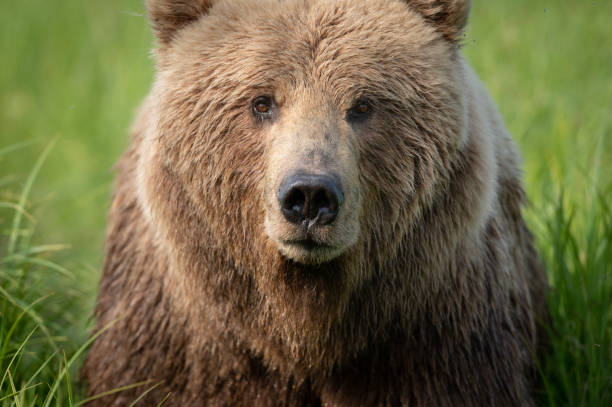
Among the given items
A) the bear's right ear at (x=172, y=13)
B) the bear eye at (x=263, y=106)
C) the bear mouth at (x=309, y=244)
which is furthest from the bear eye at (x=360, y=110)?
the bear's right ear at (x=172, y=13)

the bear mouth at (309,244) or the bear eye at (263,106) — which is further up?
the bear eye at (263,106)

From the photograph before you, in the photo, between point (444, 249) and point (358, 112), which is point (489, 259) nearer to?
point (444, 249)

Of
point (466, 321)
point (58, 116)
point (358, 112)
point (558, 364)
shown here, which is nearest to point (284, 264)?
point (358, 112)

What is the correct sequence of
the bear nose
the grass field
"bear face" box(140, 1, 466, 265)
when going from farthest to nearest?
the grass field, "bear face" box(140, 1, 466, 265), the bear nose

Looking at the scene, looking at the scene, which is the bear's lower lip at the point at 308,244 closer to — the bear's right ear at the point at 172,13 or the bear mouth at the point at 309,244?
the bear mouth at the point at 309,244

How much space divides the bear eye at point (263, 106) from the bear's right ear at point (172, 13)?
0.56 metres

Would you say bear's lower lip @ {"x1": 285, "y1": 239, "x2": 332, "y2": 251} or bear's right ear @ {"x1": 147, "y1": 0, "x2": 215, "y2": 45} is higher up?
bear's right ear @ {"x1": 147, "y1": 0, "x2": 215, "y2": 45}

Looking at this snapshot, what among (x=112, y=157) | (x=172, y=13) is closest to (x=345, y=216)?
(x=172, y=13)

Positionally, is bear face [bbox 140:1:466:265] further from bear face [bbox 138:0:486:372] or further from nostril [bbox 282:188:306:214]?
nostril [bbox 282:188:306:214]

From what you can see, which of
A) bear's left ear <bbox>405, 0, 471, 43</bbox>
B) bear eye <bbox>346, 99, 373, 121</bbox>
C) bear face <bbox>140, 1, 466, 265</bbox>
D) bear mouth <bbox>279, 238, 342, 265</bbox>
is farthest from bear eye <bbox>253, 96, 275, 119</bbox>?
bear's left ear <bbox>405, 0, 471, 43</bbox>

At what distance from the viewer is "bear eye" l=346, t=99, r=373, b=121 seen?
3.37 metres

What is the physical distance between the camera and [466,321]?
144 inches

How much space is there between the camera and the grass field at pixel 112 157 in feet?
13.6

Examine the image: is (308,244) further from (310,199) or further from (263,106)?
(263,106)
